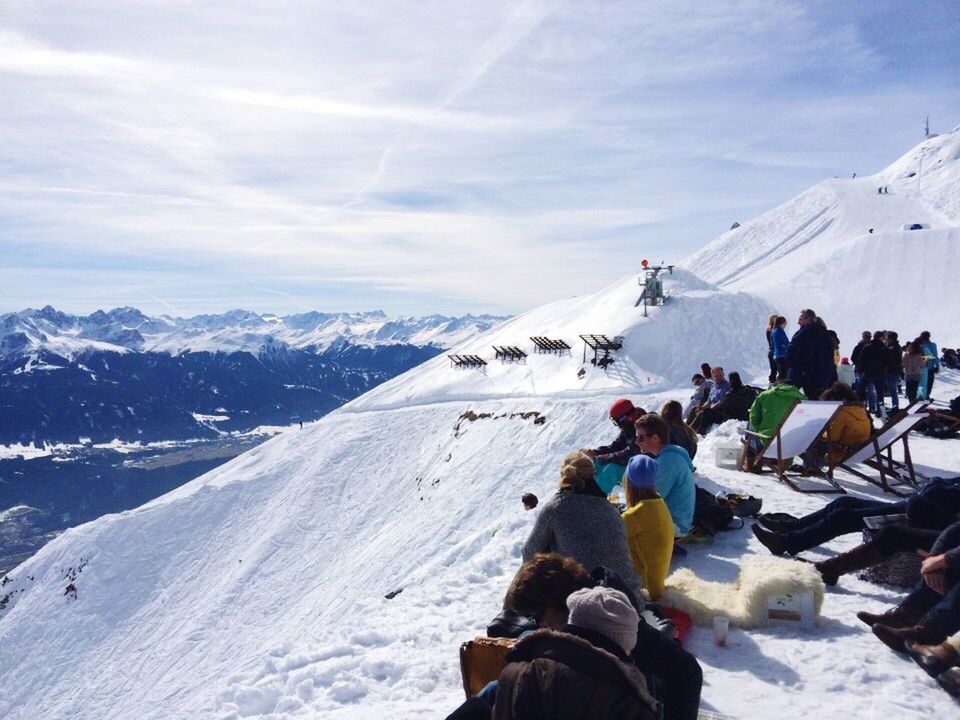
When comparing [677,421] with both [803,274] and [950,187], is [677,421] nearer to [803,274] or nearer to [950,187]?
[803,274]

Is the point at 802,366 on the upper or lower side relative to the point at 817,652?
upper

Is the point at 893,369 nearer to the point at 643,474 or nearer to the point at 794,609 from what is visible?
the point at 794,609

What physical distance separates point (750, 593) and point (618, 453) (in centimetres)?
382

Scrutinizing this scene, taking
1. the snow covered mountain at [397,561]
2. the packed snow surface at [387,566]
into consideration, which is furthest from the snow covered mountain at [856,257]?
the packed snow surface at [387,566]

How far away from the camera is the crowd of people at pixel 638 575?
3.43m

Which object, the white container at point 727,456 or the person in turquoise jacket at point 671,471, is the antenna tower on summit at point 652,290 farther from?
the person in turquoise jacket at point 671,471

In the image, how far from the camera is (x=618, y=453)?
1073 cm

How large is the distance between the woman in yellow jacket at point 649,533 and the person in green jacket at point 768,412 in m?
6.85

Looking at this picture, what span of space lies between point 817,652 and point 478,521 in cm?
1898

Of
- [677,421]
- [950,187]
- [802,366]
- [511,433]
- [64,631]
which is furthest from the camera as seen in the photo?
[950,187]

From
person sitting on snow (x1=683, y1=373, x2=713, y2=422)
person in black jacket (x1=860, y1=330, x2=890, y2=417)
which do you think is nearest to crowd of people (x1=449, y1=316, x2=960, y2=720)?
person sitting on snow (x1=683, y1=373, x2=713, y2=422)

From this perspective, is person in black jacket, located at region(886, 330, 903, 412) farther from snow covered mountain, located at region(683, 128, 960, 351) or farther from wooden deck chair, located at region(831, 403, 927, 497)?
snow covered mountain, located at region(683, 128, 960, 351)

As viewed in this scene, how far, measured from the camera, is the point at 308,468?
4306 centimetres

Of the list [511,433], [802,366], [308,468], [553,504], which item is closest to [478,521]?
[511,433]
